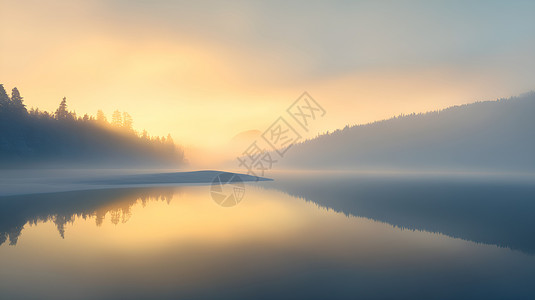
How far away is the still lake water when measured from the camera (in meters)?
8.08

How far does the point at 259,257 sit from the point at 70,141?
132 meters

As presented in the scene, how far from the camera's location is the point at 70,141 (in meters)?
111

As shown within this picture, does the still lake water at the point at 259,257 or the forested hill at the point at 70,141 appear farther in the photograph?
the forested hill at the point at 70,141

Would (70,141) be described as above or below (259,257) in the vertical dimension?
above

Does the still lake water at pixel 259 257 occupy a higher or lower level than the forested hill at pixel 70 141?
lower

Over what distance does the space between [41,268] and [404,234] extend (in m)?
17.9

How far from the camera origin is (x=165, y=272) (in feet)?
30.8

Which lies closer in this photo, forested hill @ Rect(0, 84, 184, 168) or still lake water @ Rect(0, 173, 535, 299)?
still lake water @ Rect(0, 173, 535, 299)

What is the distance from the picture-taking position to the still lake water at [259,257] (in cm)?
808

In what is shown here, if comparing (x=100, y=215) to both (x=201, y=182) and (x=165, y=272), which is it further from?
(x=201, y=182)

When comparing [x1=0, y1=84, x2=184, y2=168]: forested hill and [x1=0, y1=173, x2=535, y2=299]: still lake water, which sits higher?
[x1=0, y1=84, x2=184, y2=168]: forested hill

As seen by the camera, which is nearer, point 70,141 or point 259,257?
point 259,257

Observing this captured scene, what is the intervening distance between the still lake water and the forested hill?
93551 millimetres

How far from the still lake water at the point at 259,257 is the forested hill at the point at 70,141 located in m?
93.6
